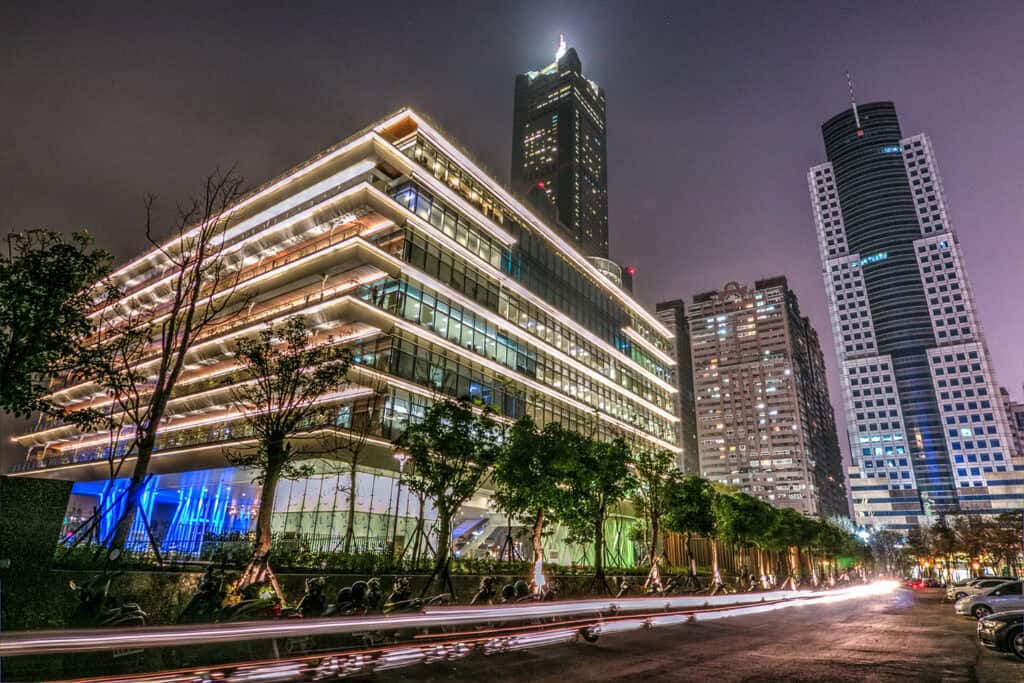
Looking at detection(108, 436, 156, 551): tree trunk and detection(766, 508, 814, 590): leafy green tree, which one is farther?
detection(766, 508, 814, 590): leafy green tree

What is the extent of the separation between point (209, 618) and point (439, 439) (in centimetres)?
1262

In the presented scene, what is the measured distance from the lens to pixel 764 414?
183 meters

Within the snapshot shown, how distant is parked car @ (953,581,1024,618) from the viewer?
20531 millimetres

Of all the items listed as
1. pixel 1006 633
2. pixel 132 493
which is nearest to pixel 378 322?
pixel 132 493

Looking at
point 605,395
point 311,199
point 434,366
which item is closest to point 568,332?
point 605,395

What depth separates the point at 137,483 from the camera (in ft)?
49.4

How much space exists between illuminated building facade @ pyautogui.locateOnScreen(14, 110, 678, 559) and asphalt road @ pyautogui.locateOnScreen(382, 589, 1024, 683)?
18.8m

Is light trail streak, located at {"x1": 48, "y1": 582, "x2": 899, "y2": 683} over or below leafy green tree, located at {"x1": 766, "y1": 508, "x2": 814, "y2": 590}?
below

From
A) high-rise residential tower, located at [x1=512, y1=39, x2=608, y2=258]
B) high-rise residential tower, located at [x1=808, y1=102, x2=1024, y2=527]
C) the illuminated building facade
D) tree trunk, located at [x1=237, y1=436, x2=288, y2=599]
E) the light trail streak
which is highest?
high-rise residential tower, located at [x1=512, y1=39, x2=608, y2=258]

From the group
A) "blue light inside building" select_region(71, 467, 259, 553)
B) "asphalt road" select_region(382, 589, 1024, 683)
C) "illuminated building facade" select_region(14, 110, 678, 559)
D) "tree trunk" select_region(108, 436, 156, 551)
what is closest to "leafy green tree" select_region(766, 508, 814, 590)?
"illuminated building facade" select_region(14, 110, 678, 559)

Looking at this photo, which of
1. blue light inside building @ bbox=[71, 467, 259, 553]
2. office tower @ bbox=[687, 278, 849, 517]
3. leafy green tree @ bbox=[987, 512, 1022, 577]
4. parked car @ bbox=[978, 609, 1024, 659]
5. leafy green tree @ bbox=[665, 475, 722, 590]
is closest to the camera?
parked car @ bbox=[978, 609, 1024, 659]

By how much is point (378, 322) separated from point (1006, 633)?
32.2 metres

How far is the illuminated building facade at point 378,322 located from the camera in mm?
35375

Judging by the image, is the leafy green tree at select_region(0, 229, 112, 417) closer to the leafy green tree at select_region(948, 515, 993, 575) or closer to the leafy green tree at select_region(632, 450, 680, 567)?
the leafy green tree at select_region(632, 450, 680, 567)
